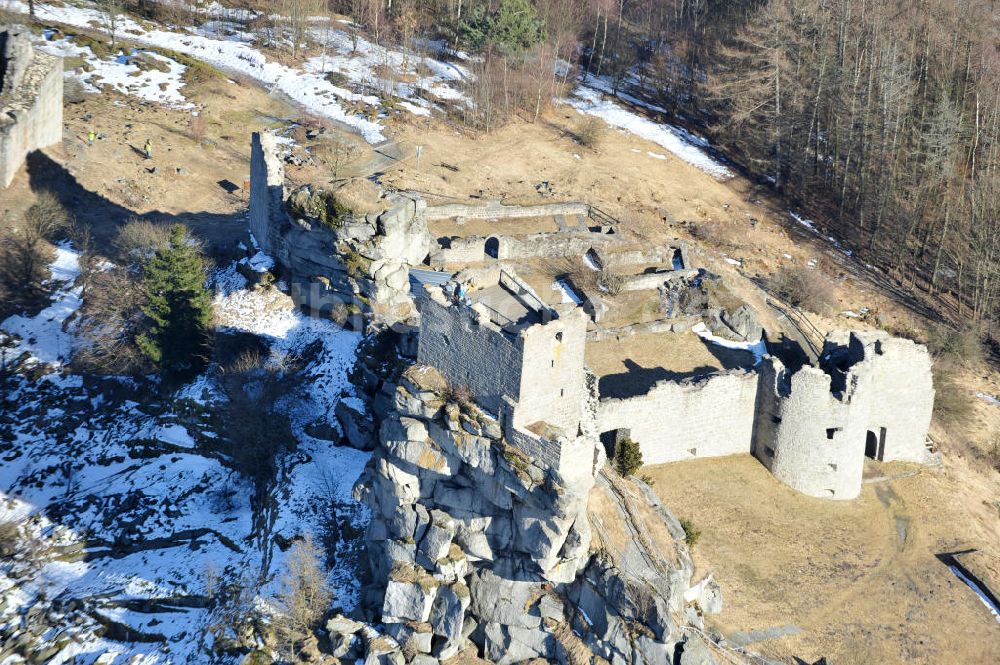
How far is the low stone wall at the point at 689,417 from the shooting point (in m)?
37.9

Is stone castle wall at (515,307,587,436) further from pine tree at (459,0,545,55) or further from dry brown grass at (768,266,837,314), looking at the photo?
pine tree at (459,0,545,55)

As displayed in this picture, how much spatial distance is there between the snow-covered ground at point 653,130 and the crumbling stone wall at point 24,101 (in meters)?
31.8

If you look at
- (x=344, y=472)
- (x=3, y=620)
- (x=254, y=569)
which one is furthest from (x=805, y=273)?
(x=3, y=620)

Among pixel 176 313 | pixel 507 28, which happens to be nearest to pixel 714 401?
pixel 176 313

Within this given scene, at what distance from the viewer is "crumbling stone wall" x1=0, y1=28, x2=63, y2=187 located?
51.7 meters

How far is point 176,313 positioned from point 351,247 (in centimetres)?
663

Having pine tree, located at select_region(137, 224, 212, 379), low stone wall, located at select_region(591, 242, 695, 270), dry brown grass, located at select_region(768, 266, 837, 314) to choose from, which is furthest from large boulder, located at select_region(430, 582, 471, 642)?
dry brown grass, located at select_region(768, 266, 837, 314)

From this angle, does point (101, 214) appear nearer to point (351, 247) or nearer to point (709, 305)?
point (351, 247)

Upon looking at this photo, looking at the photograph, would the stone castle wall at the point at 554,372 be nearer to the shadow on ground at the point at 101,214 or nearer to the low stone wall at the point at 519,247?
the low stone wall at the point at 519,247

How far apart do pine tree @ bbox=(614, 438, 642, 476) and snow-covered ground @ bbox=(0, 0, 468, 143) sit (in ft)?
110

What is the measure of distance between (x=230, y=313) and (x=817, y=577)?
73.9 ft

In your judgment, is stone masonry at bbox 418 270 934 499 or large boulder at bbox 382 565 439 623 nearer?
stone masonry at bbox 418 270 934 499

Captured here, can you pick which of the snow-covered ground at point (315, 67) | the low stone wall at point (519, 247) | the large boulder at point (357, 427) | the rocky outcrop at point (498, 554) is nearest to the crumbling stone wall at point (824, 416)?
the rocky outcrop at point (498, 554)

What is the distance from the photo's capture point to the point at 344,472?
3906cm
